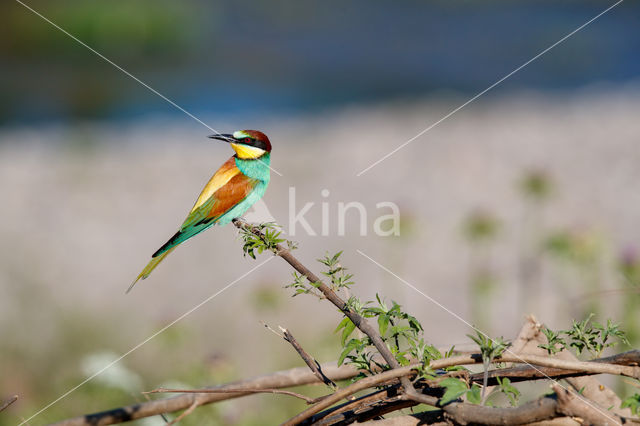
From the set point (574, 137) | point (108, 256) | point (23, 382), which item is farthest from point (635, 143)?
point (23, 382)

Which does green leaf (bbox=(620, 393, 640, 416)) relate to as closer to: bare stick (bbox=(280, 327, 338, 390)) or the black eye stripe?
bare stick (bbox=(280, 327, 338, 390))

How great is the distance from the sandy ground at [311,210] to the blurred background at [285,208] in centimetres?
2

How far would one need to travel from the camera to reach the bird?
1312mm

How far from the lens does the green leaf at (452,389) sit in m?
0.78

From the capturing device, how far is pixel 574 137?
18.0ft

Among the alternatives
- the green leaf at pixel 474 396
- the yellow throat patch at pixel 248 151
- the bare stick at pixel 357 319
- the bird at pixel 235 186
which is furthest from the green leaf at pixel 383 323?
the yellow throat patch at pixel 248 151

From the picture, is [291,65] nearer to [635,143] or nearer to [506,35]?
[506,35]

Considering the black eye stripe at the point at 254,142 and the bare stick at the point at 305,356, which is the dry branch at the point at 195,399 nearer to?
the bare stick at the point at 305,356

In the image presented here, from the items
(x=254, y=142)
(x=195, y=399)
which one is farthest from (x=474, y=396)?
(x=254, y=142)

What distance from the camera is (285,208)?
4.93 meters

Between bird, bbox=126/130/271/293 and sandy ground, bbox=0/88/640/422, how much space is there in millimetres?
1126

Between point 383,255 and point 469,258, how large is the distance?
53 cm

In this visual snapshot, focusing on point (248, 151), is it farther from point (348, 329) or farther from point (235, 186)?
point (348, 329)

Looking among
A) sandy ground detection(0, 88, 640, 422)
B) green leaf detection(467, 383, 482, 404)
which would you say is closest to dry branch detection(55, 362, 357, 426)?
green leaf detection(467, 383, 482, 404)
